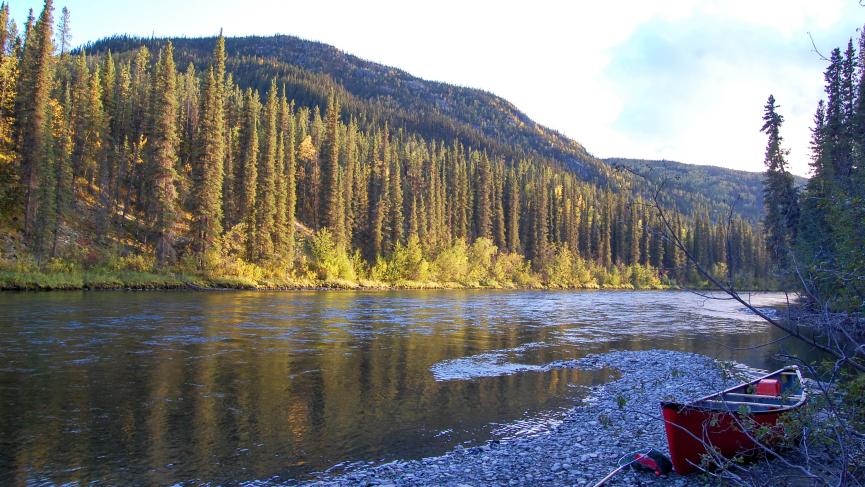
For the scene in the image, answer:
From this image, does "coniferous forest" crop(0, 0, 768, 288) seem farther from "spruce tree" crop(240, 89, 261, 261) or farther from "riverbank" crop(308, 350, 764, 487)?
"riverbank" crop(308, 350, 764, 487)

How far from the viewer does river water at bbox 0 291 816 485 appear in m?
9.99

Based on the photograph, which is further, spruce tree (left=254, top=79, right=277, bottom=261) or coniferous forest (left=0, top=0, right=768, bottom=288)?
spruce tree (left=254, top=79, right=277, bottom=261)

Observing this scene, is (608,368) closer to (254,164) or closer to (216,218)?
(216,218)

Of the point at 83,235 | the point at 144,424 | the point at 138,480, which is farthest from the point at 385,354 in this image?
the point at 83,235

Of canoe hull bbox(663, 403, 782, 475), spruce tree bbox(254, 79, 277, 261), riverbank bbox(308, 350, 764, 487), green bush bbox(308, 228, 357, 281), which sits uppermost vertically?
spruce tree bbox(254, 79, 277, 261)

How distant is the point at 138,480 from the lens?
8.86m

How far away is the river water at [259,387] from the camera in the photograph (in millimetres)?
9992

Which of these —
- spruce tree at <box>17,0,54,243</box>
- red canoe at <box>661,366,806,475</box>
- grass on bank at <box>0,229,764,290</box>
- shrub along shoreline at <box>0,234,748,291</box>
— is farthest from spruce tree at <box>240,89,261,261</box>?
red canoe at <box>661,366,806,475</box>

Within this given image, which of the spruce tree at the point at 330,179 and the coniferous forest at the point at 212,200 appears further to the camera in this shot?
the spruce tree at the point at 330,179

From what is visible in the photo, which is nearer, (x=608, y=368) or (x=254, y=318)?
(x=608, y=368)

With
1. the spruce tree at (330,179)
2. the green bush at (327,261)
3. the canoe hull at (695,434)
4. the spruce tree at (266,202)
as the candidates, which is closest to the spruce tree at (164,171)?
the spruce tree at (266,202)

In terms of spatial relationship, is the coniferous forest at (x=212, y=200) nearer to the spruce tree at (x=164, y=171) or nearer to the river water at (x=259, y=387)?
the spruce tree at (x=164, y=171)

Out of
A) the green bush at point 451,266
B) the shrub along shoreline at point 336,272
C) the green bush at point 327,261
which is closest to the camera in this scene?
the shrub along shoreline at point 336,272

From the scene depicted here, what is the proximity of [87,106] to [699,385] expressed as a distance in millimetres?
68634
